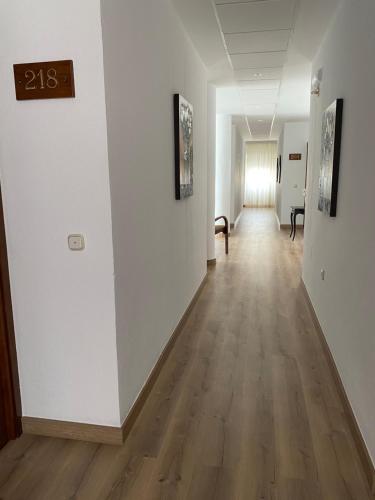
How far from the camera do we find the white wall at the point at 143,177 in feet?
6.31

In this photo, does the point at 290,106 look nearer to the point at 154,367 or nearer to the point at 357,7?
the point at 357,7

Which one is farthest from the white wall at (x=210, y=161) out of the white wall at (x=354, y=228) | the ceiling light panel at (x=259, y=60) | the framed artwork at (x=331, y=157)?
the framed artwork at (x=331, y=157)

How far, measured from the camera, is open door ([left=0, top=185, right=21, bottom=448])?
1.98 m

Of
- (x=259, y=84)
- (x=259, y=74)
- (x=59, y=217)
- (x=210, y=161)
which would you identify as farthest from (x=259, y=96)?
(x=59, y=217)

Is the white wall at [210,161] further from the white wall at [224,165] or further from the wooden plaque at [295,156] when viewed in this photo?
the wooden plaque at [295,156]

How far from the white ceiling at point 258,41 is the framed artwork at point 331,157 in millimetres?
834

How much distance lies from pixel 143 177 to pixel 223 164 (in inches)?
275

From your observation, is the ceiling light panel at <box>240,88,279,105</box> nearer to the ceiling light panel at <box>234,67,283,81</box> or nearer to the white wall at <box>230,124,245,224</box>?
the ceiling light panel at <box>234,67,283,81</box>

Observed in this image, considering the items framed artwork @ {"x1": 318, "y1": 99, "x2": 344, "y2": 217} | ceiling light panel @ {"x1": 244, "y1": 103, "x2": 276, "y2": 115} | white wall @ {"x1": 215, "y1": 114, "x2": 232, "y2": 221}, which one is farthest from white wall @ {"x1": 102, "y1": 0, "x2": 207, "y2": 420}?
white wall @ {"x1": 215, "y1": 114, "x2": 232, "y2": 221}

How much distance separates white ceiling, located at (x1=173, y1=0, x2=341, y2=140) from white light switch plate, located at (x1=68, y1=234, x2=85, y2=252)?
2137mm

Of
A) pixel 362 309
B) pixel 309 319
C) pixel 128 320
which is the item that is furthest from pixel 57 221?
pixel 309 319

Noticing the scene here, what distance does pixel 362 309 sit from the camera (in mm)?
2086

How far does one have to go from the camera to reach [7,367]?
205 cm

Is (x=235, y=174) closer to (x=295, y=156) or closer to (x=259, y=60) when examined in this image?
(x=295, y=156)
